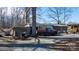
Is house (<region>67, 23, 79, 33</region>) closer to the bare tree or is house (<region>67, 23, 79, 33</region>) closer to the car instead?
the bare tree

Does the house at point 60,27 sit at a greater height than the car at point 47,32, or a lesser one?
greater

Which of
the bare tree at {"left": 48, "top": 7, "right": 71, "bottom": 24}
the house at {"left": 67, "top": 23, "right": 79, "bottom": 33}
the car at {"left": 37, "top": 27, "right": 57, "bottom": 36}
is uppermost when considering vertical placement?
the bare tree at {"left": 48, "top": 7, "right": 71, "bottom": 24}

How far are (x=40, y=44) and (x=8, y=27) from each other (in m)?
0.63

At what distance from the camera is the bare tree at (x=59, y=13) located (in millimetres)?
3424

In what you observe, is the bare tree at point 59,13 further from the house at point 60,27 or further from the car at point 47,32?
the car at point 47,32

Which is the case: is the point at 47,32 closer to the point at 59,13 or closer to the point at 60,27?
the point at 60,27

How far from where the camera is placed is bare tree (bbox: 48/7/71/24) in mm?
3424

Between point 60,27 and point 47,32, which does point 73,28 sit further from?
point 47,32

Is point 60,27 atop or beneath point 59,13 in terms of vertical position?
beneath

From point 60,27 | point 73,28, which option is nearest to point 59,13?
point 60,27

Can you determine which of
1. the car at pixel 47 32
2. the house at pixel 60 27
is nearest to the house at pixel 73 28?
the house at pixel 60 27

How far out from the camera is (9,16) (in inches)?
135

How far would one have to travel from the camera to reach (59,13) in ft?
11.3

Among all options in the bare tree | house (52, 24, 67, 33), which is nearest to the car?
house (52, 24, 67, 33)
